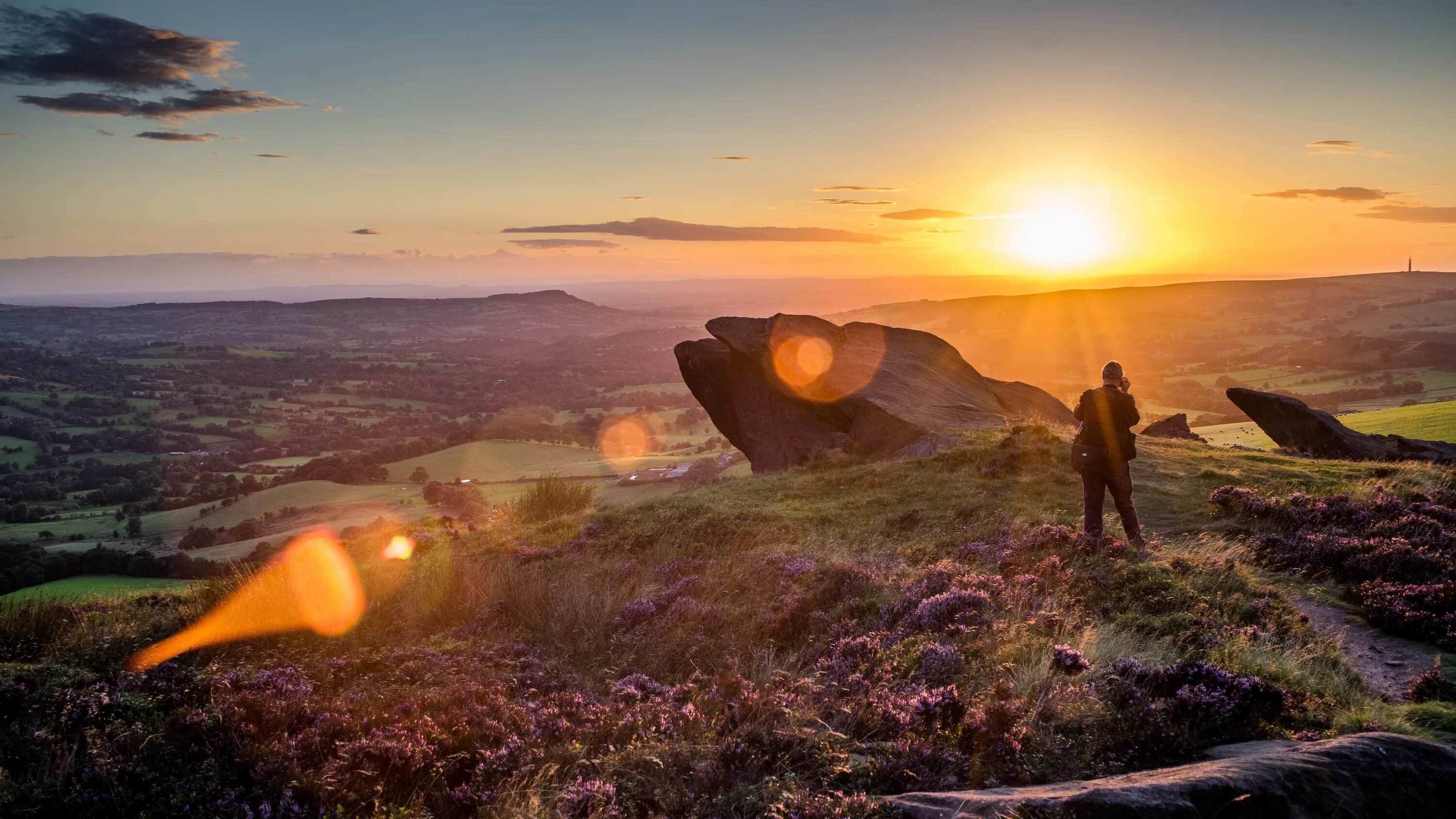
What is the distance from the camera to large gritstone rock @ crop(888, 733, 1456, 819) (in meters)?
3.21

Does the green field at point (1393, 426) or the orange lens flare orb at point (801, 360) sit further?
the green field at point (1393, 426)

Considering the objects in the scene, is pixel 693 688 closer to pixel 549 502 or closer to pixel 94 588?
pixel 549 502

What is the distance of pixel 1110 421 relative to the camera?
10117mm

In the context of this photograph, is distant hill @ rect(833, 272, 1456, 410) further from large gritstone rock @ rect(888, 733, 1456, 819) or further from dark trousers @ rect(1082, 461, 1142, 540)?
large gritstone rock @ rect(888, 733, 1456, 819)

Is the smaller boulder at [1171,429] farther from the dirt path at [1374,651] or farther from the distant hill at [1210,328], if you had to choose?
the distant hill at [1210,328]

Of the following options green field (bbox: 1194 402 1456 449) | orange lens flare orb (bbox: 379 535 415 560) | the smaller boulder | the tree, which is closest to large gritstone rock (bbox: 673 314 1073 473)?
the smaller boulder

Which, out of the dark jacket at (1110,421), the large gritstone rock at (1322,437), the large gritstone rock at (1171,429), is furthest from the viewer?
the large gritstone rock at (1171,429)

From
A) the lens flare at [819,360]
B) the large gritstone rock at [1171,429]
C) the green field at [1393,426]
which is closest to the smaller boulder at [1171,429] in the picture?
the large gritstone rock at [1171,429]

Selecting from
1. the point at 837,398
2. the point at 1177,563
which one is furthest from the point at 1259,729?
the point at 837,398

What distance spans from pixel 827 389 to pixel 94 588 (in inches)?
832

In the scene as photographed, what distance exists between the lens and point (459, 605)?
874cm

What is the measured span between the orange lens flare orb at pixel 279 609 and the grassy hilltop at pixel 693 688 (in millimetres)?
232

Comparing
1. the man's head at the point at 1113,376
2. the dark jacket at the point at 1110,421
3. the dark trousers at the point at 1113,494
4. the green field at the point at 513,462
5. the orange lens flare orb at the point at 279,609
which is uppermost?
the man's head at the point at 1113,376

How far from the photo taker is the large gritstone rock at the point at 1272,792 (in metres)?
3.21
